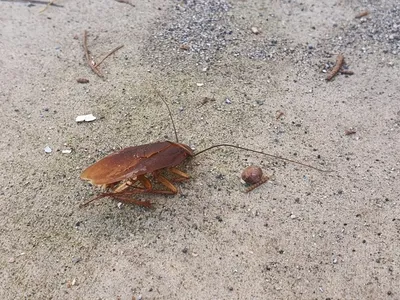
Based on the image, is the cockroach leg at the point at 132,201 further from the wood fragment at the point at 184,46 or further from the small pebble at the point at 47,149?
the wood fragment at the point at 184,46

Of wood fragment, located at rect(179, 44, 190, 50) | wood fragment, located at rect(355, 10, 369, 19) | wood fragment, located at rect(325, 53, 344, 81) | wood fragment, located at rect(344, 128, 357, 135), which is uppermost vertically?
wood fragment, located at rect(355, 10, 369, 19)

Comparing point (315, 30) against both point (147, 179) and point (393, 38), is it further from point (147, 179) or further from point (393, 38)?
point (147, 179)

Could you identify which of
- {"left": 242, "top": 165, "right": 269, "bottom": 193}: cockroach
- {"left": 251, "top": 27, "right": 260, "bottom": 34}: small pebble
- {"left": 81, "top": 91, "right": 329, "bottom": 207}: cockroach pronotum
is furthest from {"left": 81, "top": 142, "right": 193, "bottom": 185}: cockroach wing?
{"left": 251, "top": 27, "right": 260, "bottom": 34}: small pebble

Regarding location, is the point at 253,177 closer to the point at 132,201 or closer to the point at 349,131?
the point at 132,201

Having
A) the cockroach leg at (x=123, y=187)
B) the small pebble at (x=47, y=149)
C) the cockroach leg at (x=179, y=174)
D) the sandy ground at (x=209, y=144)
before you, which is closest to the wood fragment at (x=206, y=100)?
the sandy ground at (x=209, y=144)

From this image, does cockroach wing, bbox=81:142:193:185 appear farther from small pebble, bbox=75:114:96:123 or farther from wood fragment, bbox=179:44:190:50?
wood fragment, bbox=179:44:190:50
